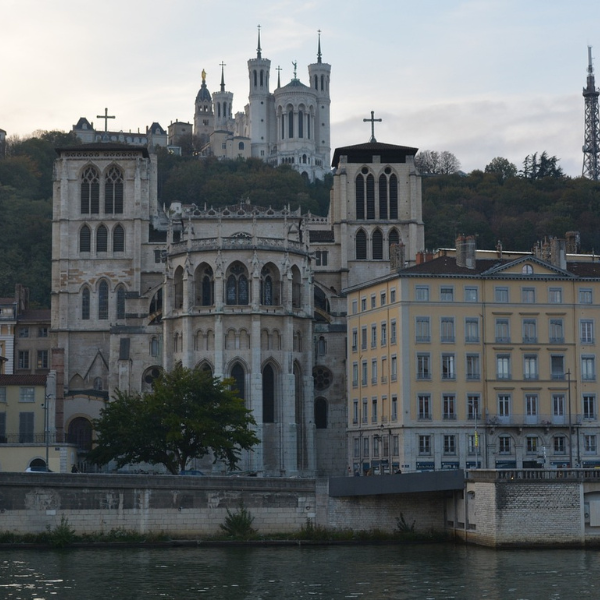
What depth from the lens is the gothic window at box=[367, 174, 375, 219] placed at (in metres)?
124

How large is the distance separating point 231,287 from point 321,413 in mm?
13180

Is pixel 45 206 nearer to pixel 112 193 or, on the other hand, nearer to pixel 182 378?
pixel 112 193

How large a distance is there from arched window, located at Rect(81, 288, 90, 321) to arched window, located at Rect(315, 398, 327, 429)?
2412 cm

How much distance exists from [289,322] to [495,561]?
131ft

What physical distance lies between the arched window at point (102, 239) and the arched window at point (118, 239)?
2.45 ft

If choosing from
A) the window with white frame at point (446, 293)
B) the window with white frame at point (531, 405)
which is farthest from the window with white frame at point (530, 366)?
the window with white frame at point (446, 293)

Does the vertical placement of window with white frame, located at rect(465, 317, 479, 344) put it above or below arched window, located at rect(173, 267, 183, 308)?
below

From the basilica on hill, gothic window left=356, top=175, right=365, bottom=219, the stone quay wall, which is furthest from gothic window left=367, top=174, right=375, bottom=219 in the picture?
the stone quay wall

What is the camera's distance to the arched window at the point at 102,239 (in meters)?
122

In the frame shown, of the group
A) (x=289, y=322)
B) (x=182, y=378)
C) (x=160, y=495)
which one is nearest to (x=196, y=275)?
(x=289, y=322)

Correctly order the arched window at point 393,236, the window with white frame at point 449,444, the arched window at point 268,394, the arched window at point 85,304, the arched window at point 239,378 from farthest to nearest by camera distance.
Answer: the arched window at point 393,236 → the arched window at point 85,304 → the arched window at point 268,394 → the arched window at point 239,378 → the window with white frame at point 449,444

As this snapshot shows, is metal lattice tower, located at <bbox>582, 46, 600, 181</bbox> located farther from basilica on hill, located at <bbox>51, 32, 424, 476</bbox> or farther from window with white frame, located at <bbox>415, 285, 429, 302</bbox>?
window with white frame, located at <bbox>415, 285, 429, 302</bbox>

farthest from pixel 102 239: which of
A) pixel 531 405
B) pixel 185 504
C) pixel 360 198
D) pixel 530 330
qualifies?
pixel 185 504

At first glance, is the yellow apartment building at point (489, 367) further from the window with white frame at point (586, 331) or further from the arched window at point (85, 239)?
the arched window at point (85, 239)
